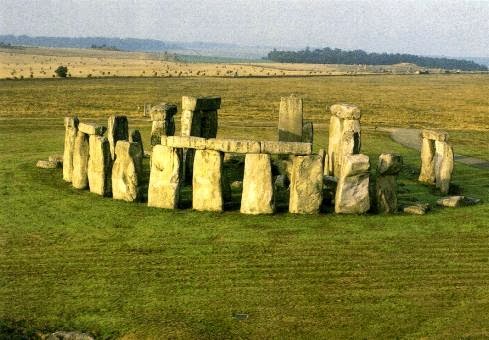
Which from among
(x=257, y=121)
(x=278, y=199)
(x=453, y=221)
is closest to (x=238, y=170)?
(x=278, y=199)

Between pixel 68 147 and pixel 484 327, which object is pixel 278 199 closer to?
pixel 68 147

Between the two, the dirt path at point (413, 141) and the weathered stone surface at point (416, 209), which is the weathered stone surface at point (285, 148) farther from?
the dirt path at point (413, 141)

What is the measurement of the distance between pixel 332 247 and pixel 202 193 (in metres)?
3.96

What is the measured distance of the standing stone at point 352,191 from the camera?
16500mm

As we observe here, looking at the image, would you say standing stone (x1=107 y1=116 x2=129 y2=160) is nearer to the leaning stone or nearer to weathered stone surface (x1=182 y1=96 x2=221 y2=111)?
the leaning stone

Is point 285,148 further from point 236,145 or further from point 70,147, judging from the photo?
point 70,147

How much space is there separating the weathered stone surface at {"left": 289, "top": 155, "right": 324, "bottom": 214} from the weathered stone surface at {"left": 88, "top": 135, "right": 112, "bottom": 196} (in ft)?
16.2

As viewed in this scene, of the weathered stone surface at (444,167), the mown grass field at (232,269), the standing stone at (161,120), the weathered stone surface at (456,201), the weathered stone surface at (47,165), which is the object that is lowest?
the mown grass field at (232,269)

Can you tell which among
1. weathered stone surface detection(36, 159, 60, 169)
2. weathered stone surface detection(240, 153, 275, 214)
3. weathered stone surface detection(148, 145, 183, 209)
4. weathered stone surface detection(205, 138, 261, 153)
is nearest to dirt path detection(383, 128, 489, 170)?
weathered stone surface detection(240, 153, 275, 214)

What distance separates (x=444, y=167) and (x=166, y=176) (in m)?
8.34

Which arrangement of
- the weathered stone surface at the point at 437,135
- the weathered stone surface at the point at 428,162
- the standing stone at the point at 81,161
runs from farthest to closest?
the weathered stone surface at the point at 428,162 → the weathered stone surface at the point at 437,135 → the standing stone at the point at 81,161

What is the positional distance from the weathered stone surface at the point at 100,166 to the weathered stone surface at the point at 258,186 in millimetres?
3874

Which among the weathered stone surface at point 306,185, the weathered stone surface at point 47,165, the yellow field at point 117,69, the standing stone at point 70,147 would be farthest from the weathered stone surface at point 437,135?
the yellow field at point 117,69

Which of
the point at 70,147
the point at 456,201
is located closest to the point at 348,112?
the point at 456,201
